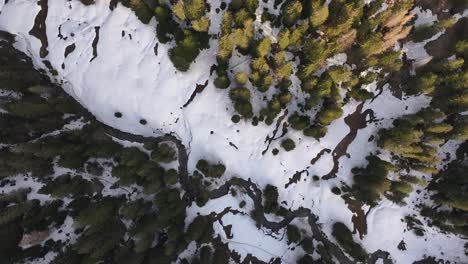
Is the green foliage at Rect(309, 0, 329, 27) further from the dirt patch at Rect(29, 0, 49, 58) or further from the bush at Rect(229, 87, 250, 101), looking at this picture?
the dirt patch at Rect(29, 0, 49, 58)

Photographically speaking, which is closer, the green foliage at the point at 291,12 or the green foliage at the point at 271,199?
the green foliage at the point at 291,12

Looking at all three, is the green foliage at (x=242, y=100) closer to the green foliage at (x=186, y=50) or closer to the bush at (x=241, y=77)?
the bush at (x=241, y=77)

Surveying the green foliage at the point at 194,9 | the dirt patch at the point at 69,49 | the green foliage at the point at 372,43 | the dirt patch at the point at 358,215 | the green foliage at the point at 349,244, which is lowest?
the green foliage at the point at 349,244

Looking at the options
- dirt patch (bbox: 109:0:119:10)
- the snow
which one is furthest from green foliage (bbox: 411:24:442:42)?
dirt patch (bbox: 109:0:119:10)

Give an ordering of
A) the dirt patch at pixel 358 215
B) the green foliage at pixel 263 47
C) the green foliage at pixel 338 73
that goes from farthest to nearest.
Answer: the dirt patch at pixel 358 215 < the green foliage at pixel 338 73 < the green foliage at pixel 263 47

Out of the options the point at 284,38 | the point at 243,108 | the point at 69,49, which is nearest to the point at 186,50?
the point at 243,108

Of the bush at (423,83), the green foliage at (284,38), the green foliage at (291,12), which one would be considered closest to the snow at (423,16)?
the bush at (423,83)

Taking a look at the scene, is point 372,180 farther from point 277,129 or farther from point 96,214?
point 96,214

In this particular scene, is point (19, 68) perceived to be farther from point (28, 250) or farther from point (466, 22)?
point (466, 22)
